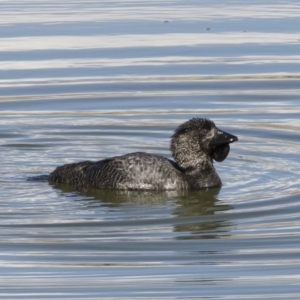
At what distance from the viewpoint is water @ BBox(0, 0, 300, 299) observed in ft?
32.2

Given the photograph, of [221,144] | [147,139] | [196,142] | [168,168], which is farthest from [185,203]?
[147,139]

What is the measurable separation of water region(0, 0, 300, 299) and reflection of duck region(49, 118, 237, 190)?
0.16 m

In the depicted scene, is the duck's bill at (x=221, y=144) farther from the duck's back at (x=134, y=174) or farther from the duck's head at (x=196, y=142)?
the duck's back at (x=134, y=174)

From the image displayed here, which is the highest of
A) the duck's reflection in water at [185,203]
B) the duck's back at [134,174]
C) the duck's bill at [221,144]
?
the duck's bill at [221,144]

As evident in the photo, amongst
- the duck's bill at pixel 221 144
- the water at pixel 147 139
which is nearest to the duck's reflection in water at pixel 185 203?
the water at pixel 147 139

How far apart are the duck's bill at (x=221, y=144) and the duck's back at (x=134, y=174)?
2.03 ft

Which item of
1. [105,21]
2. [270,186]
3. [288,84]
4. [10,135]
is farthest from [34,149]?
[105,21]

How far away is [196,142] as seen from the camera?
1393 cm

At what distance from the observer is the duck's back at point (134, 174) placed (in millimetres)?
13492

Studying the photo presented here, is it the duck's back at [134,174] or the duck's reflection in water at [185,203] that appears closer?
the duck's reflection in water at [185,203]

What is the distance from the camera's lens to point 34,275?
9719 millimetres

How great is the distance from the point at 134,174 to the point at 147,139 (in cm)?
247

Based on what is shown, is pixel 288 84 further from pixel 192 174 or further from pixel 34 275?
pixel 34 275

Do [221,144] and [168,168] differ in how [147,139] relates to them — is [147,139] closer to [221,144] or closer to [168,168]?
[221,144]
